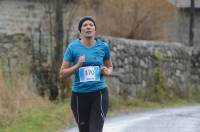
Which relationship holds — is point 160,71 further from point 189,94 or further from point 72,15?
point 72,15

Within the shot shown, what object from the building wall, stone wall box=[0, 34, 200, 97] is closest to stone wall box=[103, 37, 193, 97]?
stone wall box=[0, 34, 200, 97]

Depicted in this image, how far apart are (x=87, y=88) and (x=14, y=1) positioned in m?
14.4

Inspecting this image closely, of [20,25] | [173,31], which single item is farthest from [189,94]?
[173,31]

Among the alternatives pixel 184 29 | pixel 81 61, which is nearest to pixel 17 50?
pixel 81 61

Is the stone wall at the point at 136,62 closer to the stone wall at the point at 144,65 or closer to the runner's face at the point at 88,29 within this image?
the stone wall at the point at 144,65

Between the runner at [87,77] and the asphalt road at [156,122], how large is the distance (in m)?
4.05

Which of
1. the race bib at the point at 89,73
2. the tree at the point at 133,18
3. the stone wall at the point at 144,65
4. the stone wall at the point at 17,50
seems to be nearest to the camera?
the race bib at the point at 89,73

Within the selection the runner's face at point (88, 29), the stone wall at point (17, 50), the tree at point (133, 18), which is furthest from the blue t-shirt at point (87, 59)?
the tree at point (133, 18)

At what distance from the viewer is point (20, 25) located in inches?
Answer: 811

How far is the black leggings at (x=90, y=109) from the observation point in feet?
23.5

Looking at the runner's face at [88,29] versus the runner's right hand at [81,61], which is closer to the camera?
the runner's right hand at [81,61]

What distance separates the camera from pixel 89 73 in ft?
23.2

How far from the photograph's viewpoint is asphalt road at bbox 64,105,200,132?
11.7m

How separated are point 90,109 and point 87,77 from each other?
0.40 m
